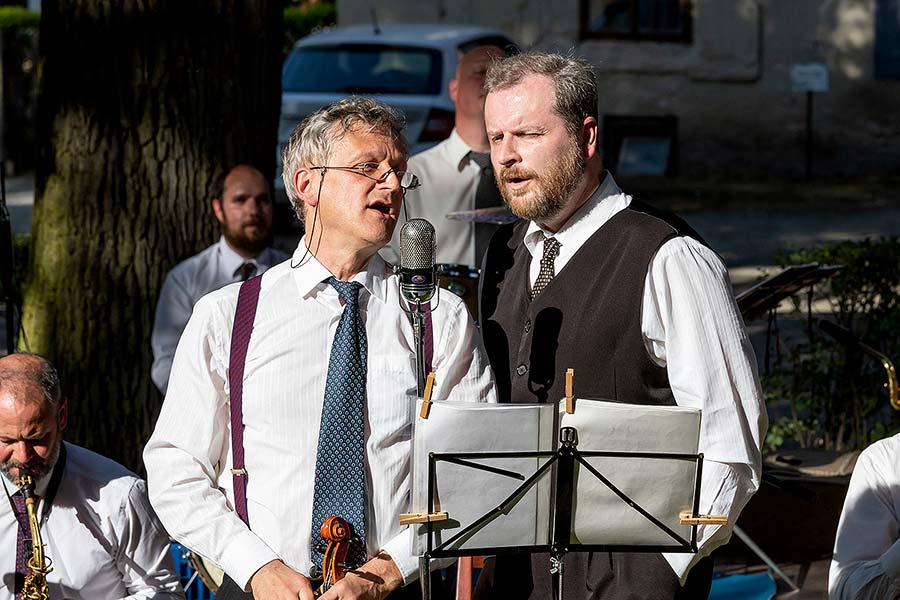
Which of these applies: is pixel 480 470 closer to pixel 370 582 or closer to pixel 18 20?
pixel 370 582

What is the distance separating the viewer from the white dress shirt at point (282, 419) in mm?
3105

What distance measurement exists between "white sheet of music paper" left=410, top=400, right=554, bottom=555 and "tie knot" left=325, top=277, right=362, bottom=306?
44cm

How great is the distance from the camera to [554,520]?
2941 millimetres

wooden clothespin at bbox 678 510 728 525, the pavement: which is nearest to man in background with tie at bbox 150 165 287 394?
wooden clothespin at bbox 678 510 728 525

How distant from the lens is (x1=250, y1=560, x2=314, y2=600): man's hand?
300 centimetres

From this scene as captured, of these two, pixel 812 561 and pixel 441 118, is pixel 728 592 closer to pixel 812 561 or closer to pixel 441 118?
pixel 812 561

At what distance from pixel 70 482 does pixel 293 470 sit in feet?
3.61

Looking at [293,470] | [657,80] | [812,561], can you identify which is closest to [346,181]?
[293,470]

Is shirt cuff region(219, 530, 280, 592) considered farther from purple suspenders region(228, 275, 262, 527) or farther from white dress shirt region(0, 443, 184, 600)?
white dress shirt region(0, 443, 184, 600)

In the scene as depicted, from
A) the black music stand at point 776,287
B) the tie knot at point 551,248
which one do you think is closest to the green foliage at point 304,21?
the black music stand at point 776,287

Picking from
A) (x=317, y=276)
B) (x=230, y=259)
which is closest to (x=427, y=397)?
(x=317, y=276)

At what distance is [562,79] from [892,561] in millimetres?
1397

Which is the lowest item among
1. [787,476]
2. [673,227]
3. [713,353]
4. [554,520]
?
[787,476]

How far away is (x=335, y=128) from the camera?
321 centimetres
